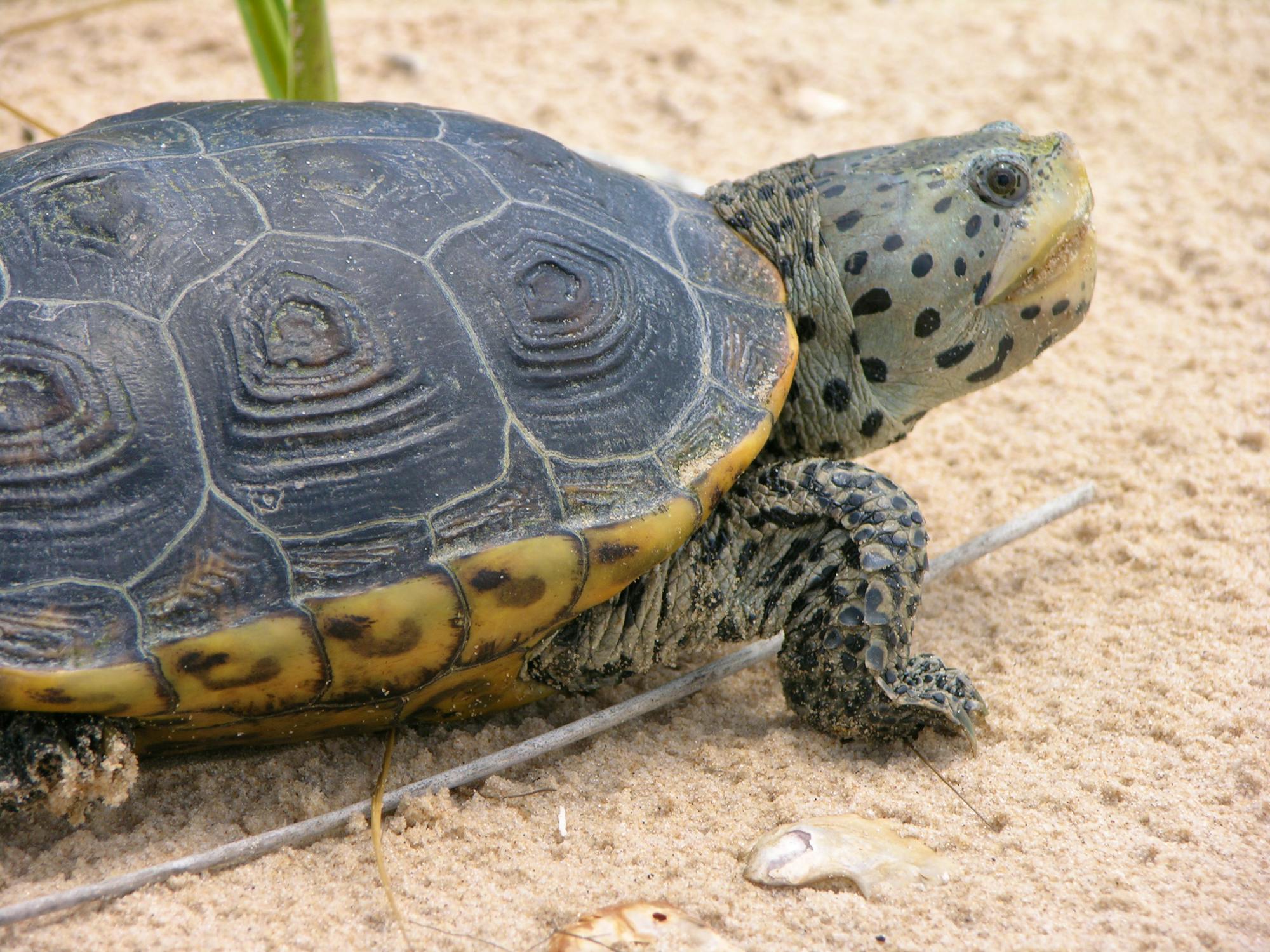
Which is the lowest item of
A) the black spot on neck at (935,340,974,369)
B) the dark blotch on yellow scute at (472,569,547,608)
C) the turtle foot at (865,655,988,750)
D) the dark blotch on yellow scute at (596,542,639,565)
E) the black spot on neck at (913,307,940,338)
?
the turtle foot at (865,655,988,750)

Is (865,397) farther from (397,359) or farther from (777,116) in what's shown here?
(777,116)

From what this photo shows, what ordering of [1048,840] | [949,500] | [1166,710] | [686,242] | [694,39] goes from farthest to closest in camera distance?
[694,39] < [949,500] < [686,242] < [1166,710] < [1048,840]

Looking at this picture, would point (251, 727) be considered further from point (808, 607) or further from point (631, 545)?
point (808, 607)

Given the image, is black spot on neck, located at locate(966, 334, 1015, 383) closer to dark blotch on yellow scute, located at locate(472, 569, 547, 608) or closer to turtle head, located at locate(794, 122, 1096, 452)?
turtle head, located at locate(794, 122, 1096, 452)

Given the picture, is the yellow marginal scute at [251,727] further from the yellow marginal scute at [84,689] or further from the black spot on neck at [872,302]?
the black spot on neck at [872,302]

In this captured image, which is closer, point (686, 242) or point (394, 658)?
point (394, 658)

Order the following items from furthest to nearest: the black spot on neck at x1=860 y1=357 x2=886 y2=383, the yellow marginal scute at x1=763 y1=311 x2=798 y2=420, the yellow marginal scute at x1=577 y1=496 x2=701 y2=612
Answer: the black spot on neck at x1=860 y1=357 x2=886 y2=383, the yellow marginal scute at x1=763 y1=311 x2=798 y2=420, the yellow marginal scute at x1=577 y1=496 x2=701 y2=612

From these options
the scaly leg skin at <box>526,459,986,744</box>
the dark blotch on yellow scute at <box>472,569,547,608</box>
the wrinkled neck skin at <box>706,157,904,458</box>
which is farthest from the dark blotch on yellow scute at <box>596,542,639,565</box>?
the wrinkled neck skin at <box>706,157,904,458</box>

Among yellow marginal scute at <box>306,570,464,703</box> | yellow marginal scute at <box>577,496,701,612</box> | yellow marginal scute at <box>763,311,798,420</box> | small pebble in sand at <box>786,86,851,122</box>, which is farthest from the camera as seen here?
small pebble in sand at <box>786,86,851,122</box>

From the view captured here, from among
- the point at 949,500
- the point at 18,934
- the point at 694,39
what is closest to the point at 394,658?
the point at 18,934
